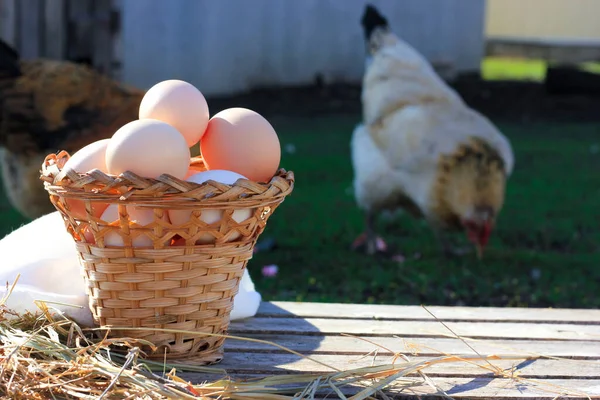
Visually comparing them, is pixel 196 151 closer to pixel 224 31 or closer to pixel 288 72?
pixel 224 31

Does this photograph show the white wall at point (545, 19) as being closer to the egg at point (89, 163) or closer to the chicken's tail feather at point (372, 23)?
the chicken's tail feather at point (372, 23)

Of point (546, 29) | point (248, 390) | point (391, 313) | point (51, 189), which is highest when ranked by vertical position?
point (51, 189)

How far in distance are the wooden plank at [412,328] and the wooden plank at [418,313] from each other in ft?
0.16

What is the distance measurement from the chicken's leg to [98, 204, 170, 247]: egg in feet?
11.8

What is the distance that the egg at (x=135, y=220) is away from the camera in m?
1.85

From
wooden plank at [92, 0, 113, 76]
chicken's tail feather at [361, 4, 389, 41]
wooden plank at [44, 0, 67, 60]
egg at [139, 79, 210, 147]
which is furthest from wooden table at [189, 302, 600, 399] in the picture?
wooden plank at [44, 0, 67, 60]

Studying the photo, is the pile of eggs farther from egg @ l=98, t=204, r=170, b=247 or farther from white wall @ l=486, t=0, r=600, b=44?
white wall @ l=486, t=0, r=600, b=44

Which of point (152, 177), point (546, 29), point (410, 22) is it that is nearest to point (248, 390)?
point (152, 177)

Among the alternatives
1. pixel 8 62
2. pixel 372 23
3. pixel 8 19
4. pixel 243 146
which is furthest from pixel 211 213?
pixel 8 19

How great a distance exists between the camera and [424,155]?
504 cm

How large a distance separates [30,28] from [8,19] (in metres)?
0.22

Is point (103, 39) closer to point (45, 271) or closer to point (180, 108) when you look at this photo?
point (45, 271)

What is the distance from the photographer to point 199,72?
1105 centimetres

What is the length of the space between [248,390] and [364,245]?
3.76 m
